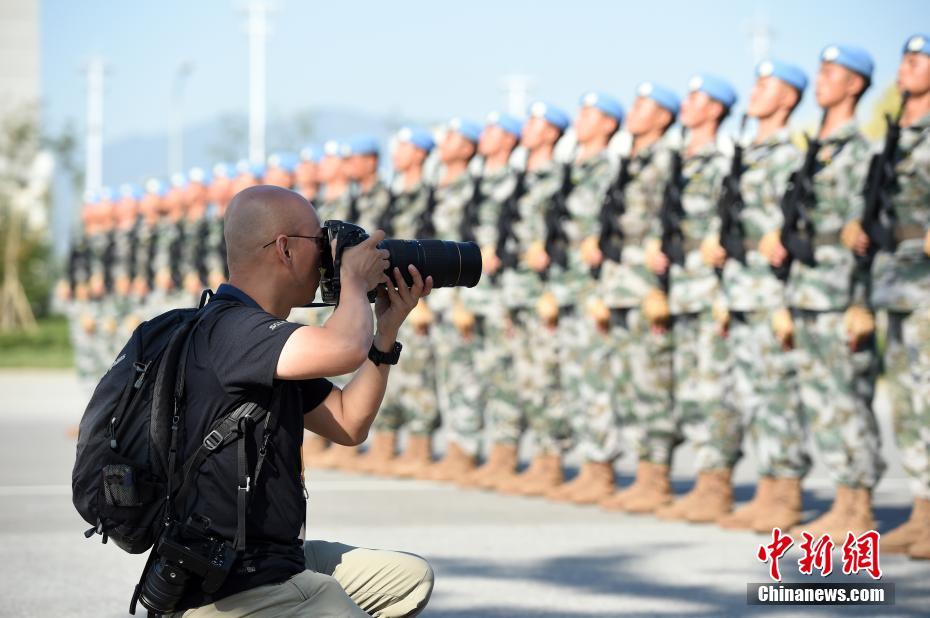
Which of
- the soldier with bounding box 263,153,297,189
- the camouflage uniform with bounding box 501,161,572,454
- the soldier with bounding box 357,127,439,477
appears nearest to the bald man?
the camouflage uniform with bounding box 501,161,572,454

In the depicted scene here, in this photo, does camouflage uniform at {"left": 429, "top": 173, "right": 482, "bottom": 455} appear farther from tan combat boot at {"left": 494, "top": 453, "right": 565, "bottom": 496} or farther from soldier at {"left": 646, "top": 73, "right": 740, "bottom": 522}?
soldier at {"left": 646, "top": 73, "right": 740, "bottom": 522}

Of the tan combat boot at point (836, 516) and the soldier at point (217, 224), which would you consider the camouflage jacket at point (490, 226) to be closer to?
the tan combat boot at point (836, 516)

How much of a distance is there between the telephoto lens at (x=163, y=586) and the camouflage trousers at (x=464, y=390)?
5.95 m

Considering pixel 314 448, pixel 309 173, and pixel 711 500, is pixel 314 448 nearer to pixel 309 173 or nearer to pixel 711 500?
pixel 309 173

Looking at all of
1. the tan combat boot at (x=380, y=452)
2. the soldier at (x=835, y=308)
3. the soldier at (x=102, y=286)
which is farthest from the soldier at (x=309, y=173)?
the soldier at (x=835, y=308)

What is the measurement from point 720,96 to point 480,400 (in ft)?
8.38

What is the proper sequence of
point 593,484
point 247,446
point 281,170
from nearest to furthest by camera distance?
point 247,446, point 593,484, point 281,170

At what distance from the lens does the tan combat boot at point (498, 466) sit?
344 inches

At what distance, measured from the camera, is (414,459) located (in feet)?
31.3

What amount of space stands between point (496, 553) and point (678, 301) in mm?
1889

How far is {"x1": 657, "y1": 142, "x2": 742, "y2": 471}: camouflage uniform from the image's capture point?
724 cm

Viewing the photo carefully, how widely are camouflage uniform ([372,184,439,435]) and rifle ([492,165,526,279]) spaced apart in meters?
0.97

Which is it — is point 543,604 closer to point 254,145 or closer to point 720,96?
point 720,96

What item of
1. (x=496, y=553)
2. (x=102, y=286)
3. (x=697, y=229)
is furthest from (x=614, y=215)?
(x=102, y=286)
